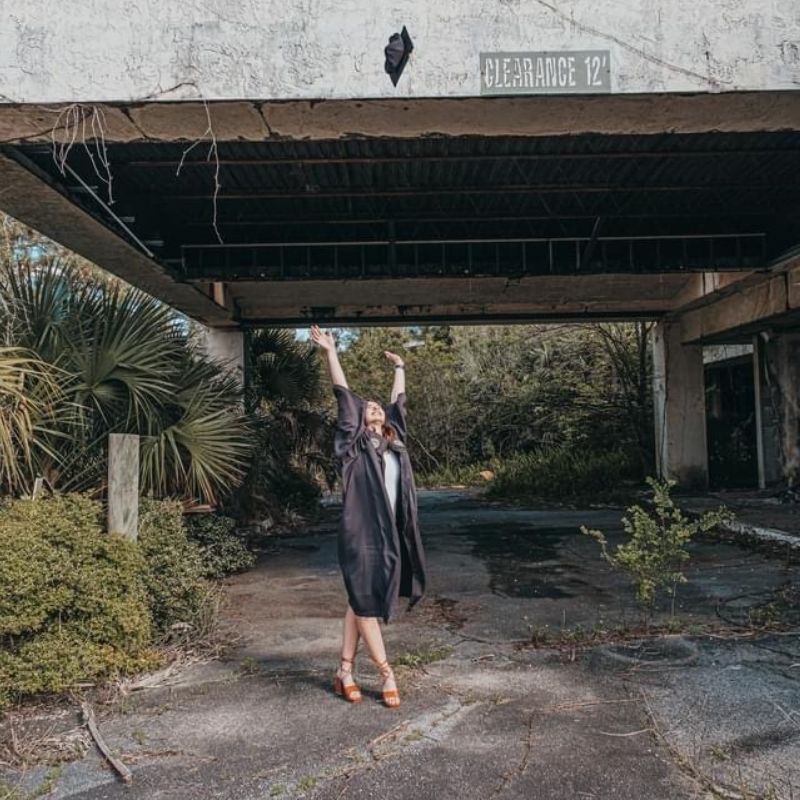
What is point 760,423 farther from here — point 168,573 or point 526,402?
point 168,573

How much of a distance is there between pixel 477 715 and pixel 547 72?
3.81 meters

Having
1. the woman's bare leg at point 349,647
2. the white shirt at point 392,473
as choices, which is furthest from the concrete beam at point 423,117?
the woman's bare leg at point 349,647

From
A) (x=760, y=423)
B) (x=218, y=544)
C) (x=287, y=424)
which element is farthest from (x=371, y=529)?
(x=760, y=423)

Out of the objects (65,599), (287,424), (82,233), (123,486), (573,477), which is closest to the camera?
(65,599)

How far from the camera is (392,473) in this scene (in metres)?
4.26

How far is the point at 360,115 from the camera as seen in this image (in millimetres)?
5141

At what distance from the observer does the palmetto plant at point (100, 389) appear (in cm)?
573

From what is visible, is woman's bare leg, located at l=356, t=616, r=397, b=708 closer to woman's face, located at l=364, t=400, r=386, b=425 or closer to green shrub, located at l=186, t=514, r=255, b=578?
woman's face, located at l=364, t=400, r=386, b=425

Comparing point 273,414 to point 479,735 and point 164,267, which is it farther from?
point 479,735

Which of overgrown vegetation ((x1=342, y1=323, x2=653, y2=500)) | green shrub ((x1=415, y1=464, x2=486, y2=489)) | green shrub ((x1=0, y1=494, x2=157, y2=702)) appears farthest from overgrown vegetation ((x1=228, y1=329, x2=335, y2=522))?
green shrub ((x1=415, y1=464, x2=486, y2=489))

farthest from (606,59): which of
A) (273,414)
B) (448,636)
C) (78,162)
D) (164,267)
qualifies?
(273,414)

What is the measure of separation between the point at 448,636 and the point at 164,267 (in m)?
5.99

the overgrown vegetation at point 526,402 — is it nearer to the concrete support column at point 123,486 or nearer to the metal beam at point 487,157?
the metal beam at point 487,157

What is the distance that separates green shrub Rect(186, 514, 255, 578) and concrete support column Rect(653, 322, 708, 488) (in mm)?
9518
